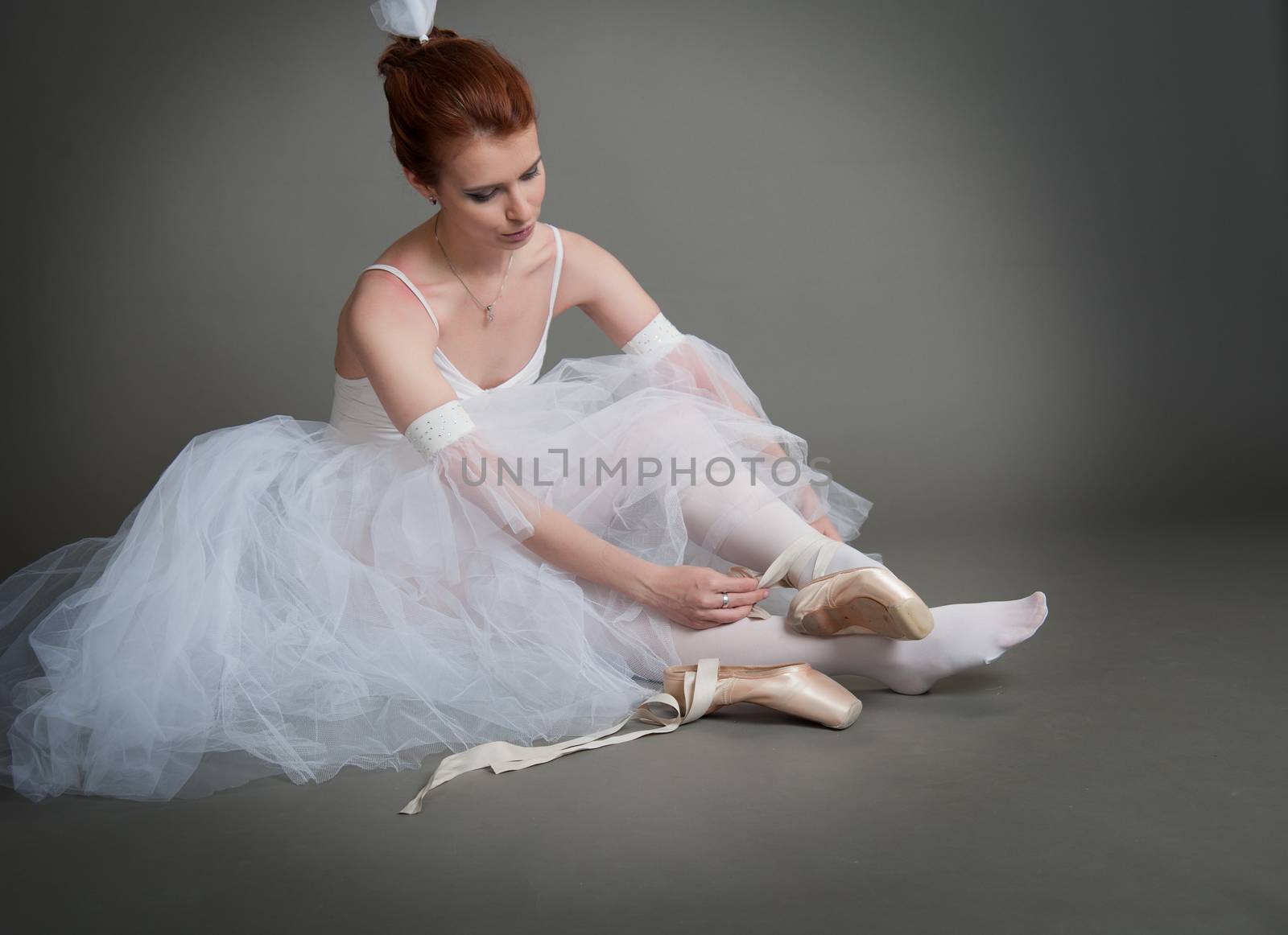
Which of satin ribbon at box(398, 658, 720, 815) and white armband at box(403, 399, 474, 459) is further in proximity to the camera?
white armband at box(403, 399, 474, 459)

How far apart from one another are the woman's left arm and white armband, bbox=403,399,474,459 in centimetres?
56

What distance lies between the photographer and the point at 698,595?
2.31 meters

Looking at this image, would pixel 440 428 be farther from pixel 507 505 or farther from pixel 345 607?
pixel 345 607

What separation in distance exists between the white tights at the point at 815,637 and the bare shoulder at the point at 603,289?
0.55 meters

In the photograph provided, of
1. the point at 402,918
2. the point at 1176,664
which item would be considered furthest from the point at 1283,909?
the point at 402,918

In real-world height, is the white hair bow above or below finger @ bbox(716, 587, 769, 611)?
above

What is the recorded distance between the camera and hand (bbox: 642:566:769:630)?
2314 mm

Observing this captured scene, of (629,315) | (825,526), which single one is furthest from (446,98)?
(825,526)

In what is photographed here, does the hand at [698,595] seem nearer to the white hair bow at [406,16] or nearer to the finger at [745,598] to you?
the finger at [745,598]

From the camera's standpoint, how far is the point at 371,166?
13.2ft

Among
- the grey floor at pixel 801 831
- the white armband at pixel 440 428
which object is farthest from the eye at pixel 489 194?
the grey floor at pixel 801 831

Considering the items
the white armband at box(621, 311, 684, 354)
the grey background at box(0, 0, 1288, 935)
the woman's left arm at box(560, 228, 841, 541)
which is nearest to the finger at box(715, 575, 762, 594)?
the woman's left arm at box(560, 228, 841, 541)

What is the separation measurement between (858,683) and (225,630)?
1.20 meters

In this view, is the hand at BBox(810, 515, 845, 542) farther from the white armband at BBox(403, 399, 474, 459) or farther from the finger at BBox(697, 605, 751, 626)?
the white armband at BBox(403, 399, 474, 459)
